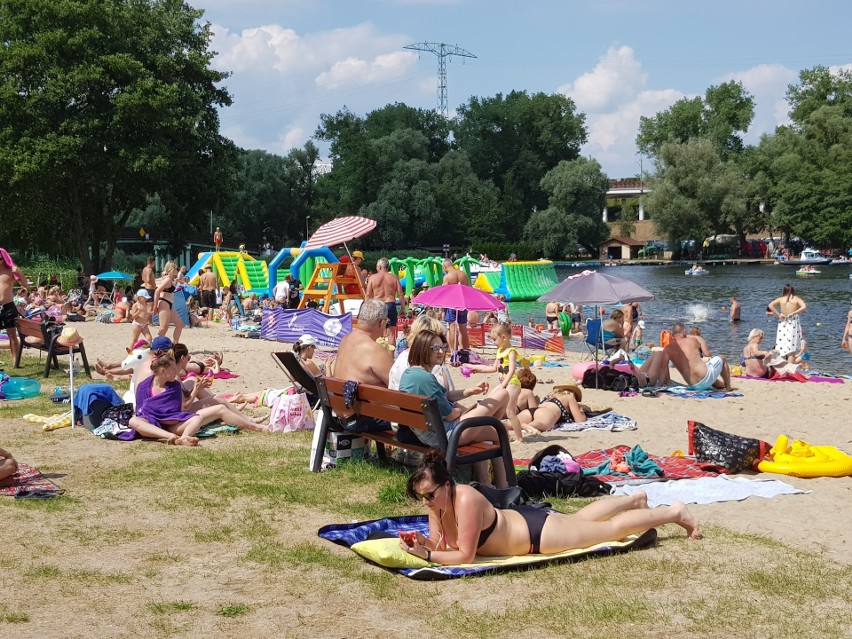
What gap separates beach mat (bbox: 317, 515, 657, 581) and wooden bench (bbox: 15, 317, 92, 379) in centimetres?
Answer: 777

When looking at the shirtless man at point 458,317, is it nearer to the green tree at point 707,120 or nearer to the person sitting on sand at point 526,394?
the person sitting on sand at point 526,394

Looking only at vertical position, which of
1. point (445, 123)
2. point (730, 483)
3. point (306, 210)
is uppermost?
point (445, 123)

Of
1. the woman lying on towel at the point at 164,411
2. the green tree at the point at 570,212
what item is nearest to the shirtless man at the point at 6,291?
the woman lying on towel at the point at 164,411

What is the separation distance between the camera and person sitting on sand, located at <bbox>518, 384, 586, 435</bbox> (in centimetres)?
888

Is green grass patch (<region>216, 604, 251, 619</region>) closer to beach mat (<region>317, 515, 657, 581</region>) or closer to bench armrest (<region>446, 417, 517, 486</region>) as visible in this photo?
beach mat (<region>317, 515, 657, 581</region>)

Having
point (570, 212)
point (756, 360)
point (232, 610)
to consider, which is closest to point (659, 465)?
point (232, 610)

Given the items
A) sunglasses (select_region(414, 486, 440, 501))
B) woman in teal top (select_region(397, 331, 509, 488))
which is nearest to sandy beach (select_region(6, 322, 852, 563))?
woman in teal top (select_region(397, 331, 509, 488))

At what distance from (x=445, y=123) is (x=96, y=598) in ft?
251

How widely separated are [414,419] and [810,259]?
210ft

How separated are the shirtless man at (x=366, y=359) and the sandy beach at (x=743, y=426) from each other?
100cm

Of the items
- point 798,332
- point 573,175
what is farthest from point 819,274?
point 798,332

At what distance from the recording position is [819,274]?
175 feet

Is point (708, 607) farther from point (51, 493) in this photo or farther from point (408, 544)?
point (51, 493)

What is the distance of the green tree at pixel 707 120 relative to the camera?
78.0 meters
